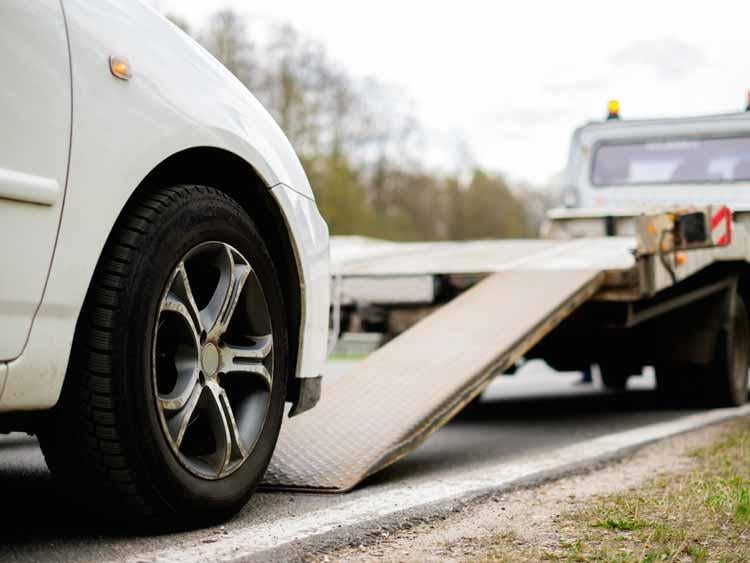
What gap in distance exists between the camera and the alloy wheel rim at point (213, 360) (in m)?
2.93

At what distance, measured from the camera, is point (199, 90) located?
306 centimetres

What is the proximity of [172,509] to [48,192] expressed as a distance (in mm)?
906

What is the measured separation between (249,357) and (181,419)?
368mm

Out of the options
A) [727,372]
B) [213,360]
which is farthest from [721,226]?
[213,360]

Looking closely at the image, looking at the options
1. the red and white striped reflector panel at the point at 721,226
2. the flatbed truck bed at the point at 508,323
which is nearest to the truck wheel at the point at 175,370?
the flatbed truck bed at the point at 508,323

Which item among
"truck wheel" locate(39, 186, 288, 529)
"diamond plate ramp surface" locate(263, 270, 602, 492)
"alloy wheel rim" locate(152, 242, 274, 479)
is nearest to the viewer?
"truck wheel" locate(39, 186, 288, 529)

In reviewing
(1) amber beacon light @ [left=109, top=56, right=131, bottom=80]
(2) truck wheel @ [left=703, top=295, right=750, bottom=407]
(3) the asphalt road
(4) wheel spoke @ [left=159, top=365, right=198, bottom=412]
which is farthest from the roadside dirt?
(2) truck wheel @ [left=703, top=295, right=750, bottom=407]

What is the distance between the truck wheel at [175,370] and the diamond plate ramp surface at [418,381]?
675 millimetres

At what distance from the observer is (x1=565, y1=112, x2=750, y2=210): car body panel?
9.34m

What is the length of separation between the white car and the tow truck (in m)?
0.76

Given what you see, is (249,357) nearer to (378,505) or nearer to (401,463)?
(378,505)

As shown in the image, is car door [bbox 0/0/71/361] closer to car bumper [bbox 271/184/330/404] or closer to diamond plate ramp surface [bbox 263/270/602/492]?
car bumper [bbox 271/184/330/404]

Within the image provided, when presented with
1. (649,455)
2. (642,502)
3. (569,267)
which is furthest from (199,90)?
(569,267)

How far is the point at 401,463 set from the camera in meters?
4.74
